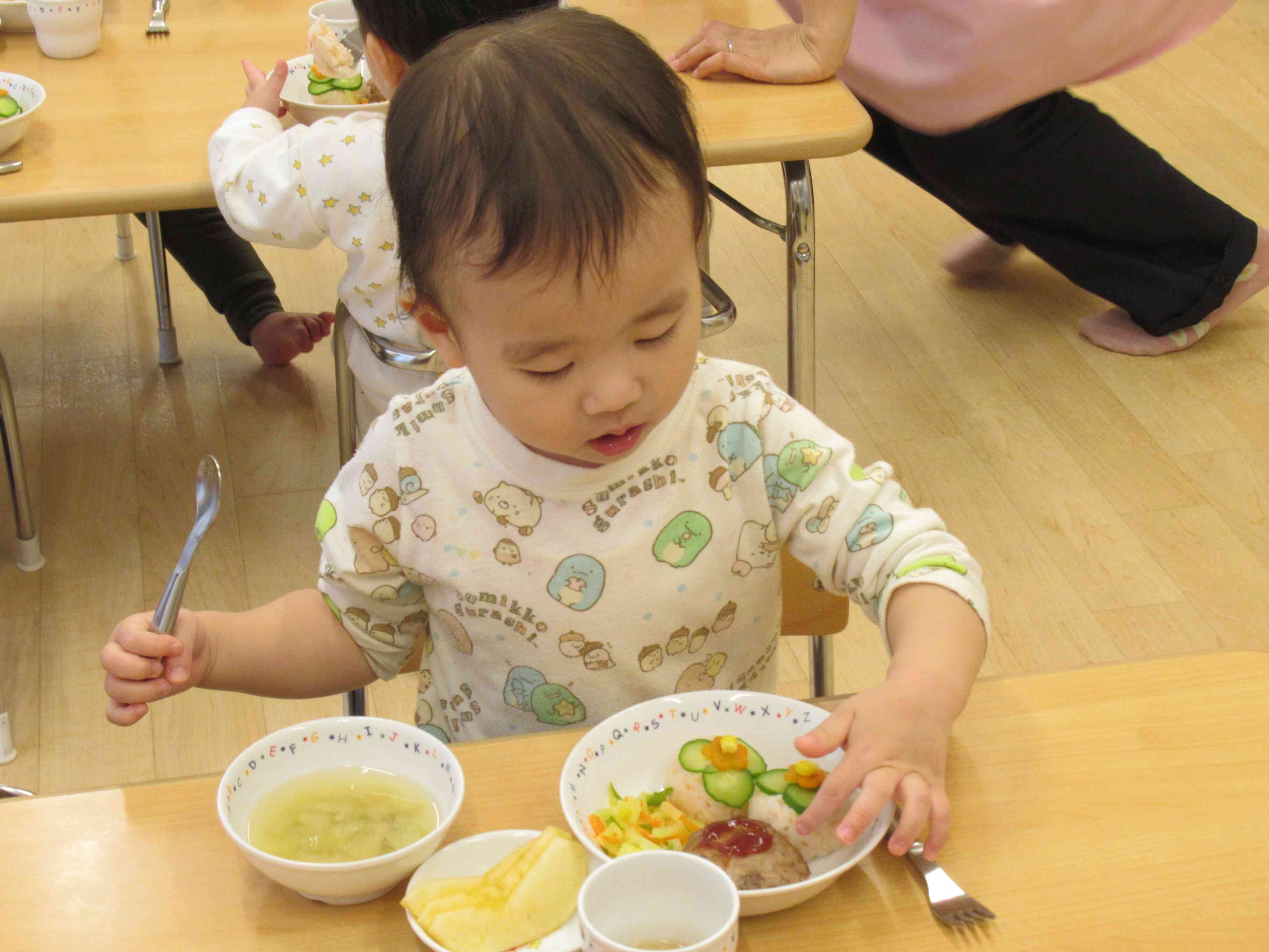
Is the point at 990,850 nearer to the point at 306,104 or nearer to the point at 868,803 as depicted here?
the point at 868,803

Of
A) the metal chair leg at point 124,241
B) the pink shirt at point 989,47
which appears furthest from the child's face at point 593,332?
the metal chair leg at point 124,241

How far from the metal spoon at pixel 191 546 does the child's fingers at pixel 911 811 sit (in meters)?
0.43

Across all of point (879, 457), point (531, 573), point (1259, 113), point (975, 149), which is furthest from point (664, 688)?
point (1259, 113)

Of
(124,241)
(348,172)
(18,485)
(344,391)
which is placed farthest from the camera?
(124,241)

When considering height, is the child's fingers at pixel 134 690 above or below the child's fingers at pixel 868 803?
below

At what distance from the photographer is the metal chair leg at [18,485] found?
2.03m

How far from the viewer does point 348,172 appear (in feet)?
5.06

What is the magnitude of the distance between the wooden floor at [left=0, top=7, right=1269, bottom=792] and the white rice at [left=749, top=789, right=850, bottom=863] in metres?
1.15

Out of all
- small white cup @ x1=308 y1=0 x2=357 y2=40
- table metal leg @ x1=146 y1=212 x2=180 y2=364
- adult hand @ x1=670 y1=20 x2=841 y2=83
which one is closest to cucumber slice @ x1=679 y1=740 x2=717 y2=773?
adult hand @ x1=670 y1=20 x2=841 y2=83

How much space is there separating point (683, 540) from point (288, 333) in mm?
1806

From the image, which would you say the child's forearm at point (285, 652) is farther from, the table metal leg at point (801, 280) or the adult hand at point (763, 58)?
the adult hand at point (763, 58)

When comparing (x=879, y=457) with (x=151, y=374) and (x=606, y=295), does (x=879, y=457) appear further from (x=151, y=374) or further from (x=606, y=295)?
(x=606, y=295)

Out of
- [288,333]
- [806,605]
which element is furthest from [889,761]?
[288,333]

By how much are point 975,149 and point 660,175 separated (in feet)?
6.38
